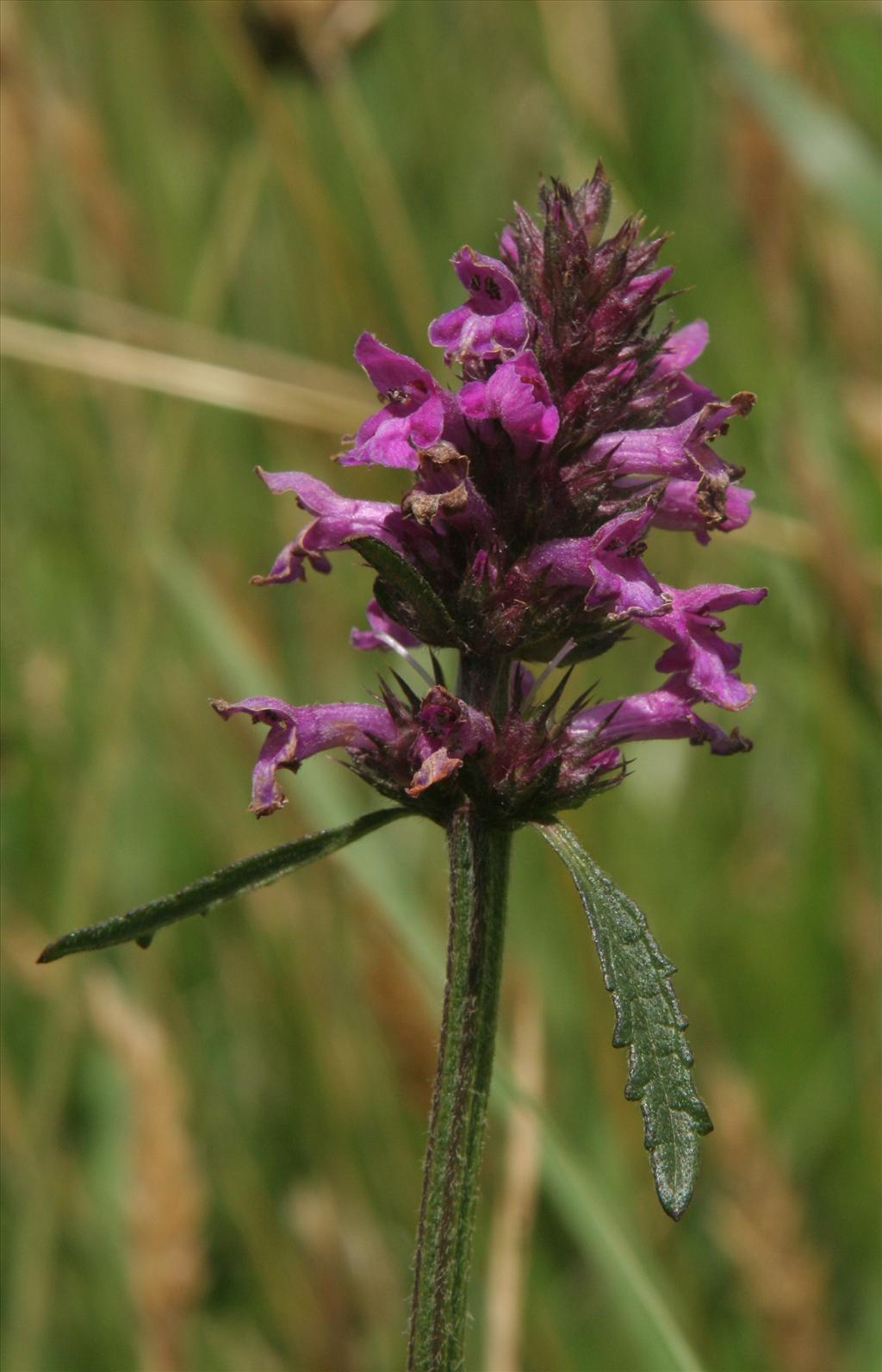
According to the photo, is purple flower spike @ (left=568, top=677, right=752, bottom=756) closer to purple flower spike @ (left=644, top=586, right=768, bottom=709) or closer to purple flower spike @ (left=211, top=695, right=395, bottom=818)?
purple flower spike @ (left=644, top=586, right=768, bottom=709)

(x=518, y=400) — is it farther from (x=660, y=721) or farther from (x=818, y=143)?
(x=818, y=143)

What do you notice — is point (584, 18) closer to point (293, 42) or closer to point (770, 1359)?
point (293, 42)

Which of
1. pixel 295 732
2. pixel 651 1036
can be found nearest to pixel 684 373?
pixel 295 732

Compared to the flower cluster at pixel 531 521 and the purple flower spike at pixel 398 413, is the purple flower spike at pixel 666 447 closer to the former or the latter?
the flower cluster at pixel 531 521

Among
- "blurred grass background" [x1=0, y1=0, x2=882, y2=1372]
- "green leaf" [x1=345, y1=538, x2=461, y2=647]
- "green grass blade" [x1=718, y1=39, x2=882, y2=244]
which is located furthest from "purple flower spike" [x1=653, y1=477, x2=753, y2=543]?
"green grass blade" [x1=718, y1=39, x2=882, y2=244]

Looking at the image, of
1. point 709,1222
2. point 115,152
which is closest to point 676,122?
point 115,152

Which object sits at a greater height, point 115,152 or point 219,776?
point 115,152
